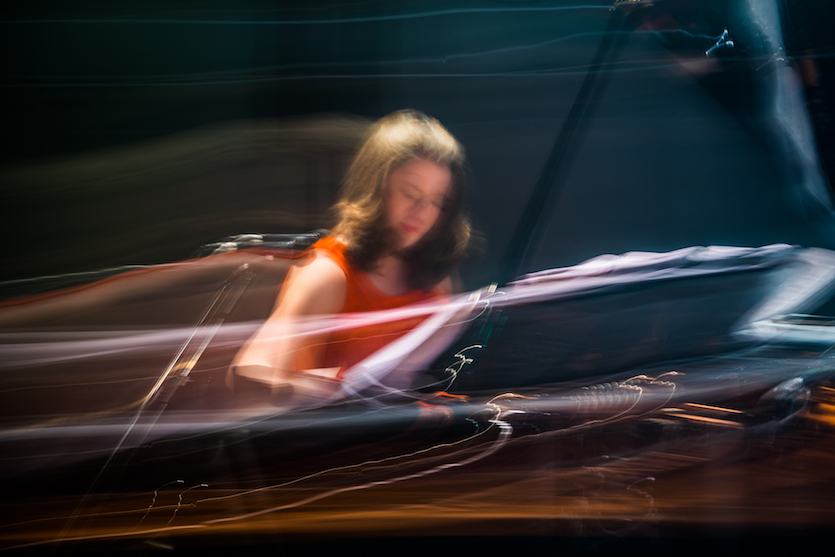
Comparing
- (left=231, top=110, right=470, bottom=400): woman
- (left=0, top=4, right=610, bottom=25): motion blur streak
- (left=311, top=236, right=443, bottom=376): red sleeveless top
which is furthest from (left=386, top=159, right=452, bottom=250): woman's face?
(left=0, top=4, right=610, bottom=25): motion blur streak

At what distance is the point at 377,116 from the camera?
1.12 meters

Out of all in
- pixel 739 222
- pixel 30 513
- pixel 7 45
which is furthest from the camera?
pixel 739 222

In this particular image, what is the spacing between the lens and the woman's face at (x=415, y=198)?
3.60ft

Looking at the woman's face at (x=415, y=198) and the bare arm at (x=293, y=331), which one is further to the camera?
the woman's face at (x=415, y=198)

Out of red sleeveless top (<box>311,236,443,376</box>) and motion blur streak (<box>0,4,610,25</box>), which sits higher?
motion blur streak (<box>0,4,610,25</box>)

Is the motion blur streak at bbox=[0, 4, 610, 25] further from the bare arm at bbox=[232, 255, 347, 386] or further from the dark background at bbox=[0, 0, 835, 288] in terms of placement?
the bare arm at bbox=[232, 255, 347, 386]

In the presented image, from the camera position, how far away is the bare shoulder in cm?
98

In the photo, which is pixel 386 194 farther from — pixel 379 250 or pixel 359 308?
pixel 359 308

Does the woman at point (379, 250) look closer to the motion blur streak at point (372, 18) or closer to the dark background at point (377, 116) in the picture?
the dark background at point (377, 116)

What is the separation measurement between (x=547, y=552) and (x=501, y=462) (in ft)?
0.55

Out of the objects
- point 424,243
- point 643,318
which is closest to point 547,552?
point 643,318

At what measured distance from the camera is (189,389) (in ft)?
2.85

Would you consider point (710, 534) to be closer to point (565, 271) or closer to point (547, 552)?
point (547, 552)

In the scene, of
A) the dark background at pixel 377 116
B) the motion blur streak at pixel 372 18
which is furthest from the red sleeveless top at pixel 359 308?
the motion blur streak at pixel 372 18
